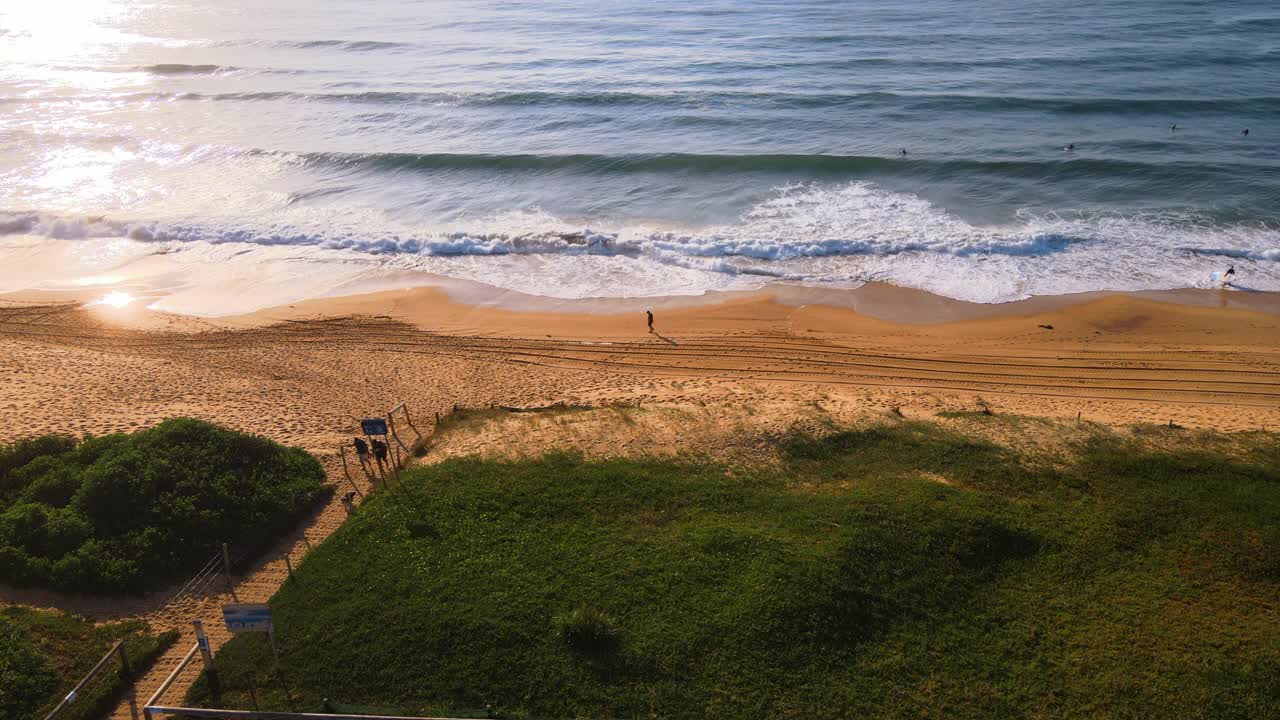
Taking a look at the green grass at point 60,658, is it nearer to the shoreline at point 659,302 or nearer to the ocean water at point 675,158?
the shoreline at point 659,302

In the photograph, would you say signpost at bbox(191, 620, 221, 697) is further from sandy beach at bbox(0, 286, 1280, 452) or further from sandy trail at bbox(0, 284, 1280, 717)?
sandy beach at bbox(0, 286, 1280, 452)

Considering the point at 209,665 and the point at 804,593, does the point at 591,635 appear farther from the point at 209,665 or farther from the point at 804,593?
the point at 209,665

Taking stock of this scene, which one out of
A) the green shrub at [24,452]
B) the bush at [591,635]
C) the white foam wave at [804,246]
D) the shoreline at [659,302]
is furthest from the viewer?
the white foam wave at [804,246]

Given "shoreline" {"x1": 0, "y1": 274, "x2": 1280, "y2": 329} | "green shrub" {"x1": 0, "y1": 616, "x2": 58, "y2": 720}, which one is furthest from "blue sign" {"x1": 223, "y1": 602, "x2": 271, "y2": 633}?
"shoreline" {"x1": 0, "y1": 274, "x2": 1280, "y2": 329}

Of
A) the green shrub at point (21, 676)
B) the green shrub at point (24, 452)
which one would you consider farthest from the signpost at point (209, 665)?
the green shrub at point (24, 452)

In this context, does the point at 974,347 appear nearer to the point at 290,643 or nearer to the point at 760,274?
the point at 760,274

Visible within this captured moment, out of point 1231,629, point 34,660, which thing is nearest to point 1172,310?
point 1231,629
